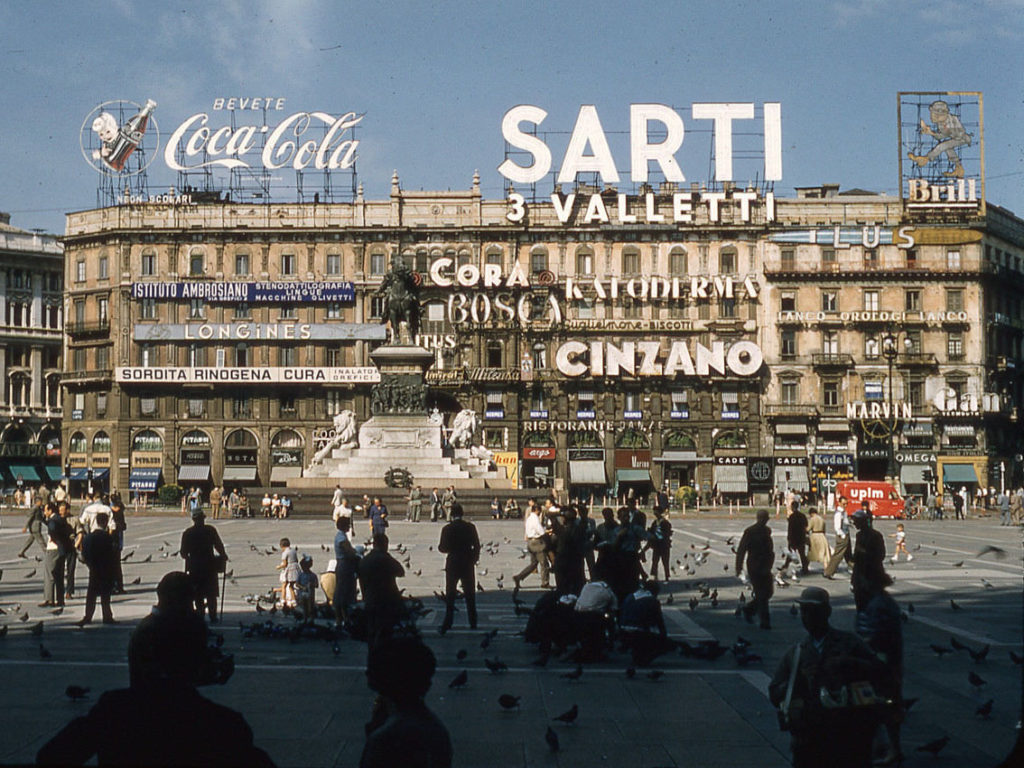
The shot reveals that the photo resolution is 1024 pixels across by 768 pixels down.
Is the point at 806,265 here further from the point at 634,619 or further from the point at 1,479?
the point at 634,619

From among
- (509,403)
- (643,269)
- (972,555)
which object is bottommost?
(972,555)

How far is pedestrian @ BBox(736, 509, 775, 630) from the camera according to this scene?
17859 millimetres

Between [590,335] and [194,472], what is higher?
[590,335]

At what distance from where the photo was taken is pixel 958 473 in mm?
84062

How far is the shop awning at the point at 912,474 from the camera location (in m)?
83.8

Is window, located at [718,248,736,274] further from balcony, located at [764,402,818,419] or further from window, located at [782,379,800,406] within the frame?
balcony, located at [764,402,818,419]

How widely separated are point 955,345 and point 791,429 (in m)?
12.6

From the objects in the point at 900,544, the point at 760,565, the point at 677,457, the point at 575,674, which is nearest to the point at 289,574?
the point at 760,565

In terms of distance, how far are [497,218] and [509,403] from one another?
12.8m

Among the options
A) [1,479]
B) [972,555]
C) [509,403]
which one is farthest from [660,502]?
[1,479]

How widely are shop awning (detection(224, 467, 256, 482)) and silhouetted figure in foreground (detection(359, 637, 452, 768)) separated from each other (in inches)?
3230

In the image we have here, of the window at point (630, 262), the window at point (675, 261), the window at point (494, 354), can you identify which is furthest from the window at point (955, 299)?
the window at point (494, 354)

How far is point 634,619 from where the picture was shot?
48.4 ft

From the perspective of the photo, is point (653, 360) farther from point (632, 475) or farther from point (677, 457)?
point (632, 475)
